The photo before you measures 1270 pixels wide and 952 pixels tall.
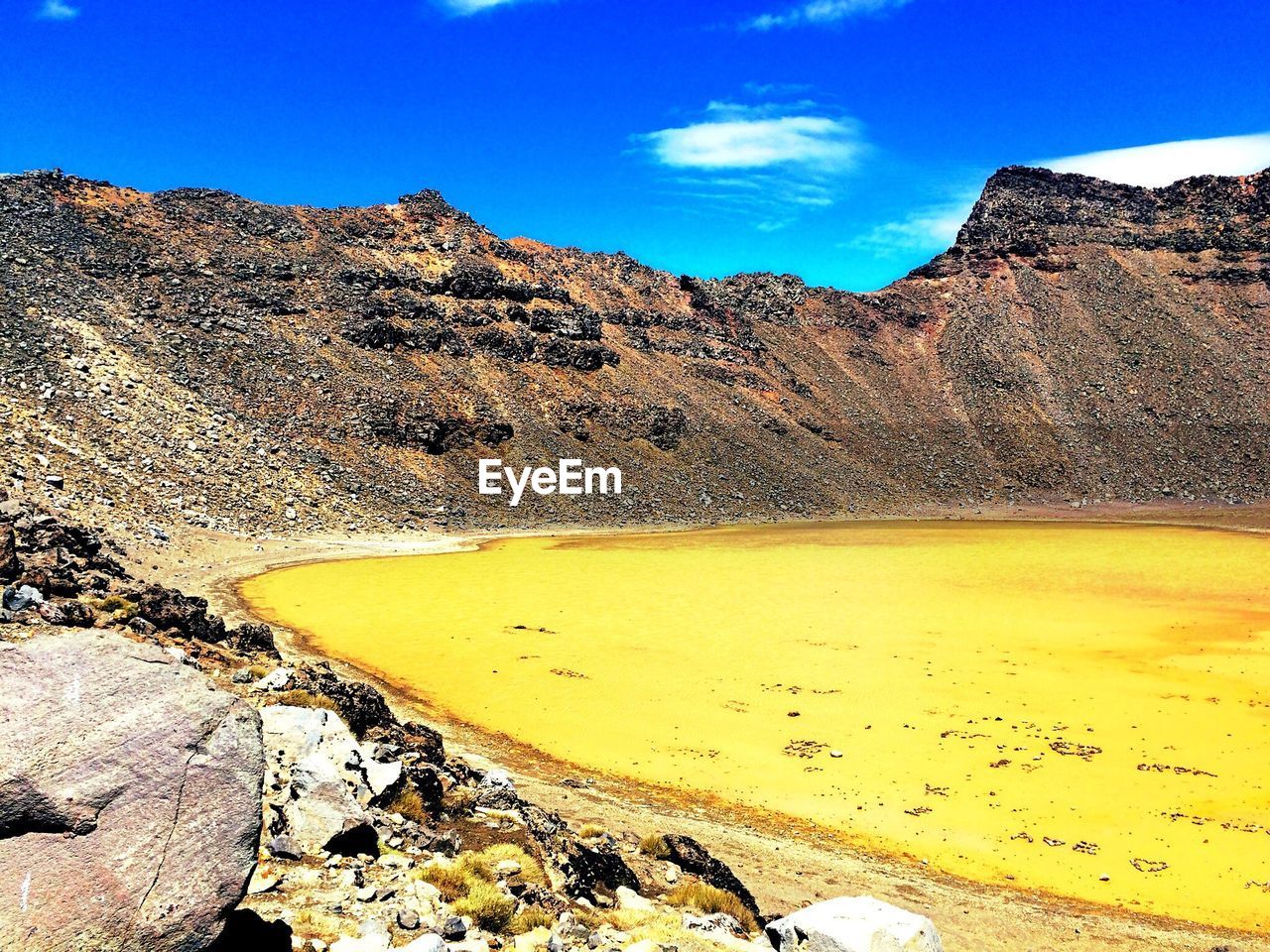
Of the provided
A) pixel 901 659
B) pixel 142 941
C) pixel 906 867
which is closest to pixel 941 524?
pixel 901 659

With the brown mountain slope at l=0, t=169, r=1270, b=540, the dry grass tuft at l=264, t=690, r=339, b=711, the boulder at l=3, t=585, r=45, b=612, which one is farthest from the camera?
the brown mountain slope at l=0, t=169, r=1270, b=540

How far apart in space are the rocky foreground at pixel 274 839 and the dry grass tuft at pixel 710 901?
0.08ft

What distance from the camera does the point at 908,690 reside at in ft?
→ 60.3

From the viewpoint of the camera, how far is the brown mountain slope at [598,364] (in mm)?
47875

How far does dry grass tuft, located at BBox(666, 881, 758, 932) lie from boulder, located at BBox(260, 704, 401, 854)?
3277 mm

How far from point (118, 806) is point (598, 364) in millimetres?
70128

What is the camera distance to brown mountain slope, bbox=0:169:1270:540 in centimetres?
4788

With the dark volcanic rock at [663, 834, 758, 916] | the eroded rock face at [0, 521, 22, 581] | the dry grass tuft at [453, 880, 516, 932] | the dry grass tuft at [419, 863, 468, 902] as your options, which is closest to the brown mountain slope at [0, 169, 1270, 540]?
the eroded rock face at [0, 521, 22, 581]

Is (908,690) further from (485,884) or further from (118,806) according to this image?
(118,806)

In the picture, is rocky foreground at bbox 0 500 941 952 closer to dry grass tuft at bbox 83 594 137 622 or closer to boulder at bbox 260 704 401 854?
boulder at bbox 260 704 401 854

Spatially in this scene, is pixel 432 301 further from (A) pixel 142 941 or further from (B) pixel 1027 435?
(A) pixel 142 941

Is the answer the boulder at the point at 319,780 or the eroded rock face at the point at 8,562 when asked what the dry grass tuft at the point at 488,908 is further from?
the eroded rock face at the point at 8,562

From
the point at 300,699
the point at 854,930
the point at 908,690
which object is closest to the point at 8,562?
the point at 300,699

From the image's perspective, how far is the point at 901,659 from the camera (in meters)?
21.0
